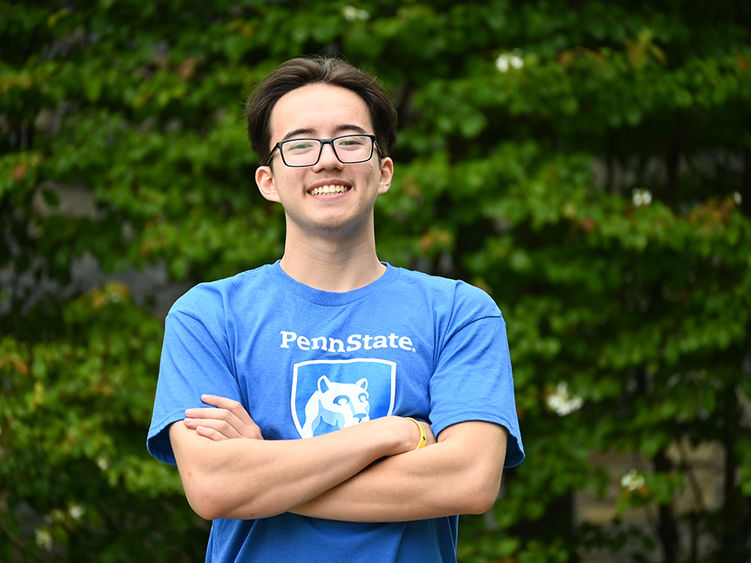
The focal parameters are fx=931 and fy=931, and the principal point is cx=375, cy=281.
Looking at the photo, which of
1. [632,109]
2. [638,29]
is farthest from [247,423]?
[638,29]

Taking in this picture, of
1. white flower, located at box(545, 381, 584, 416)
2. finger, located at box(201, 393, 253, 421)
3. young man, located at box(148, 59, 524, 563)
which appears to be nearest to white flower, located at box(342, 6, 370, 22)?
white flower, located at box(545, 381, 584, 416)

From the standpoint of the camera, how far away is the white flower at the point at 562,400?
4172mm

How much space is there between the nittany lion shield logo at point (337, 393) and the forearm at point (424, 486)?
120 mm

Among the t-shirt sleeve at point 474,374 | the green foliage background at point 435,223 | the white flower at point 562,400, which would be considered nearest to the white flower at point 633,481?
the green foliage background at point 435,223

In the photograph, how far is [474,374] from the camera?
201 centimetres

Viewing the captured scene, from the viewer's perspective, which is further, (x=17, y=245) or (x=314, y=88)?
(x=17, y=245)

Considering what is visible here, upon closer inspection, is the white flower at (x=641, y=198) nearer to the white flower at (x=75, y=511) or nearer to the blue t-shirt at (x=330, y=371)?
the blue t-shirt at (x=330, y=371)

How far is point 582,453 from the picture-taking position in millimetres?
4207

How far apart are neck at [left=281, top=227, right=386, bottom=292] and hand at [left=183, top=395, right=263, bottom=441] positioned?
34cm

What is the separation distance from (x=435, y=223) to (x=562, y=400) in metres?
0.98

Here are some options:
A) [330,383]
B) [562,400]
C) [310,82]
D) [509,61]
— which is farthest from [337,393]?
[509,61]

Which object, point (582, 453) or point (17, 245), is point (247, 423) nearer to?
point (582, 453)

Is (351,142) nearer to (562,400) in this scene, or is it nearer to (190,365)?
(190,365)

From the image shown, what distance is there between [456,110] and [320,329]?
2.32 metres
